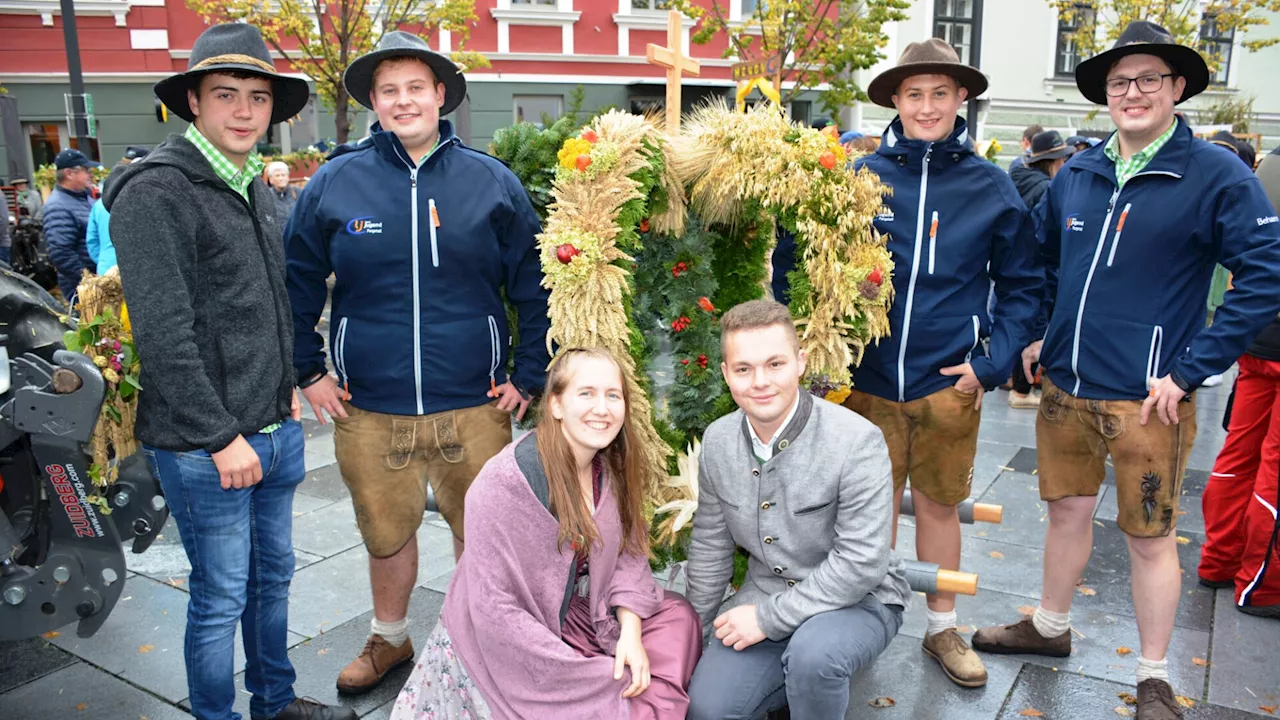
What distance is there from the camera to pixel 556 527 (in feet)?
8.75

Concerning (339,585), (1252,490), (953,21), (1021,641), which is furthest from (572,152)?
(953,21)

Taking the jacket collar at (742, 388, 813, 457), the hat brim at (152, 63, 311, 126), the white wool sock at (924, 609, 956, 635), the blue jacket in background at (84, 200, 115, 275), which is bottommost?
the white wool sock at (924, 609, 956, 635)

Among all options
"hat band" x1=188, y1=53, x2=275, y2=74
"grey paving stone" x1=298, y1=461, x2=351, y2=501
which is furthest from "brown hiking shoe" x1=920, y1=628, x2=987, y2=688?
"grey paving stone" x1=298, y1=461, x2=351, y2=501

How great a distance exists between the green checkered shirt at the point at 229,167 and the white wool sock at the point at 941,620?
8.12ft

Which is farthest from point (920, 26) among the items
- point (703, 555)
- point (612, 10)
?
point (703, 555)

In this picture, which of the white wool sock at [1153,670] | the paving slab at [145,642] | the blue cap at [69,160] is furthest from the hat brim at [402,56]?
the blue cap at [69,160]

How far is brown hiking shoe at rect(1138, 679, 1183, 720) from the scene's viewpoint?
10.6 ft

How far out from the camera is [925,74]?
3436 millimetres

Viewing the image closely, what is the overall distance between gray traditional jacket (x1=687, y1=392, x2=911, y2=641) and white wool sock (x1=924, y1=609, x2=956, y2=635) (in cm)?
80

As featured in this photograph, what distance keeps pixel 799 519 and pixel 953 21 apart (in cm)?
2021

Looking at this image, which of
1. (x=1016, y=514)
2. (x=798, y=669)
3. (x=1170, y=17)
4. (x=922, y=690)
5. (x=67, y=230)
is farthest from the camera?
(x=1170, y=17)

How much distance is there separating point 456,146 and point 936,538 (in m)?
2.30

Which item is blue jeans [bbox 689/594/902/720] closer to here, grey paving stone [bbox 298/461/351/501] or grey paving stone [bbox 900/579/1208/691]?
grey paving stone [bbox 900/579/1208/691]

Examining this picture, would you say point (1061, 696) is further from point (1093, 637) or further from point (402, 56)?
point (402, 56)
